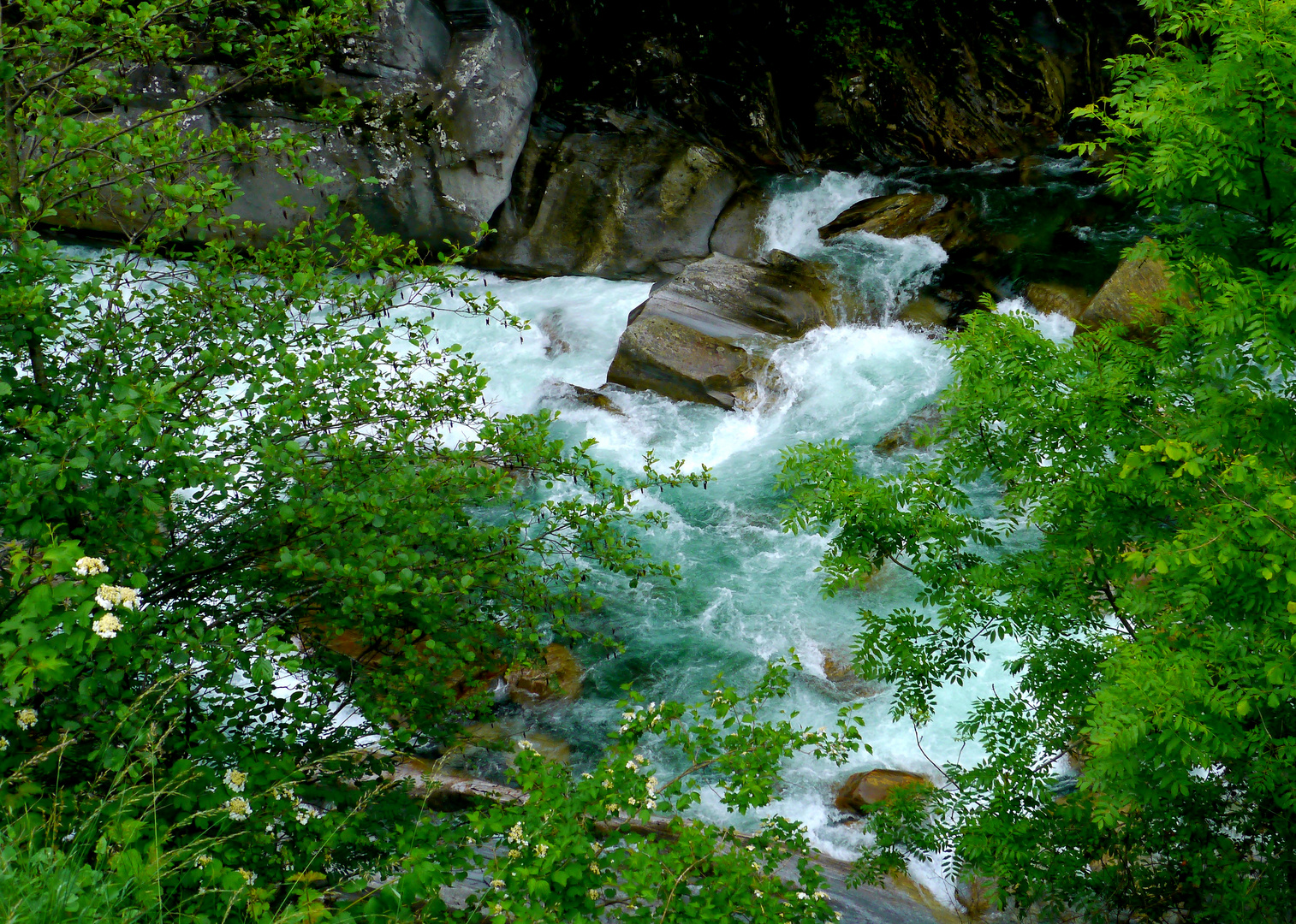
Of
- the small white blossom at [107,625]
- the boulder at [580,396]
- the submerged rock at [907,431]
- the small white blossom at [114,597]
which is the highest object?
the small white blossom at [114,597]

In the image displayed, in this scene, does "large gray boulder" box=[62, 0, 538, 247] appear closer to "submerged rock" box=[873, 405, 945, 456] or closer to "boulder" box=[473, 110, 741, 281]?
"boulder" box=[473, 110, 741, 281]

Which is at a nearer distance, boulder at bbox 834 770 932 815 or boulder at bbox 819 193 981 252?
boulder at bbox 834 770 932 815

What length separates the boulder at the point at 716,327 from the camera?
12.5 m

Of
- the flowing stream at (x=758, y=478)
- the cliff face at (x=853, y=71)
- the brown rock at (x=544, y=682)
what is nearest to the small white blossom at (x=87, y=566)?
the flowing stream at (x=758, y=478)

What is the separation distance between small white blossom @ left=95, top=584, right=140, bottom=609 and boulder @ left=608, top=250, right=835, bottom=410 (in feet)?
32.9

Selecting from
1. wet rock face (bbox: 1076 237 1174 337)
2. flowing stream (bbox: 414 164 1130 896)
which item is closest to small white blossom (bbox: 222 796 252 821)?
flowing stream (bbox: 414 164 1130 896)

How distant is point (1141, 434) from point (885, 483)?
1.37 m

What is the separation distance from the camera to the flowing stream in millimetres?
8453

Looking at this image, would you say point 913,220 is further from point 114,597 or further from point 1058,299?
point 114,597

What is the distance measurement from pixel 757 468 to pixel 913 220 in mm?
6407

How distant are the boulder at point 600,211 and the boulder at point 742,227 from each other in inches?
5.8

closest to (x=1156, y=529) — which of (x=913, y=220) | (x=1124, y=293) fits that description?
(x=1124, y=293)

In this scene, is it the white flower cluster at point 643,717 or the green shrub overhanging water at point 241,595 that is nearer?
the green shrub overhanging water at point 241,595

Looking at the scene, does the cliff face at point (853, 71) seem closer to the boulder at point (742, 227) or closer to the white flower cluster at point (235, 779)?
the boulder at point (742, 227)
